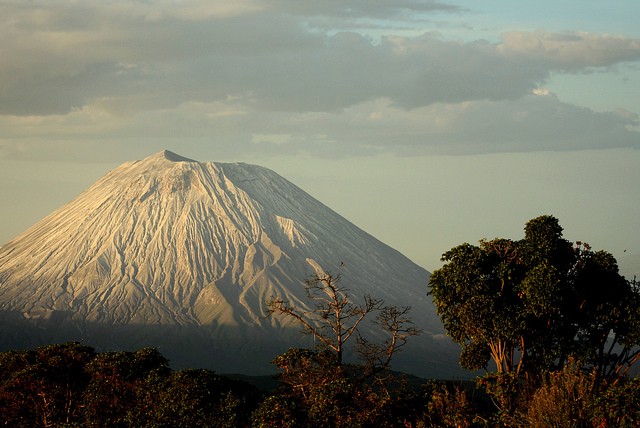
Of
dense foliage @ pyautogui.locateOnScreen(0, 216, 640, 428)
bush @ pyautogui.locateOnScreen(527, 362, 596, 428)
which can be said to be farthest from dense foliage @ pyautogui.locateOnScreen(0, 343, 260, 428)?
bush @ pyautogui.locateOnScreen(527, 362, 596, 428)

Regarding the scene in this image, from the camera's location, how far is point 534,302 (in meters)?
51.3

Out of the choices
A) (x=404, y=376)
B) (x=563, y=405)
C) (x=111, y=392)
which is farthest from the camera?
(x=111, y=392)

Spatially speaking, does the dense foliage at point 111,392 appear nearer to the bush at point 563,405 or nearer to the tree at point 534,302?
the tree at point 534,302

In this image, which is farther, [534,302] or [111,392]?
[111,392]

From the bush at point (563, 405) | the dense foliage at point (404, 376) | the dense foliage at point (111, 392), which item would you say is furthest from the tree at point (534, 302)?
the dense foliage at point (111, 392)

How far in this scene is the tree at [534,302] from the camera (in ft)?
171

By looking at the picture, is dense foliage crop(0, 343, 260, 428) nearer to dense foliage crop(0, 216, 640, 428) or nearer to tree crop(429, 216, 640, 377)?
dense foliage crop(0, 216, 640, 428)

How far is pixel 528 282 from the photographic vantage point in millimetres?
51500

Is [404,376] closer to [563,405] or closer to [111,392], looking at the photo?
[563,405]

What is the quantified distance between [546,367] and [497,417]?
11.6 metres

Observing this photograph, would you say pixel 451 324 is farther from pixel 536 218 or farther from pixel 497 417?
pixel 497 417

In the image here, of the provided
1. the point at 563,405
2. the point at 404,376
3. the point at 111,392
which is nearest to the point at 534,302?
the point at 404,376

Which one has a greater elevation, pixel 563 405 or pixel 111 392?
pixel 563 405

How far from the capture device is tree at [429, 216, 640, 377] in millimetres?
52031
